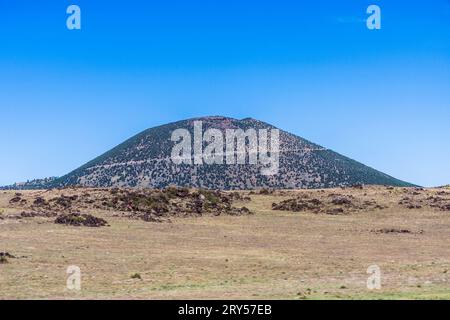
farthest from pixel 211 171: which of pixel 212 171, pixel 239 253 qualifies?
pixel 239 253

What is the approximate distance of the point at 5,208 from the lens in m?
51.6

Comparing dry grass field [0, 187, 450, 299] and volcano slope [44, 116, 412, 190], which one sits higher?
volcano slope [44, 116, 412, 190]

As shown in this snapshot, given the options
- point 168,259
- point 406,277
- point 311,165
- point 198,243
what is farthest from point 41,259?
point 311,165

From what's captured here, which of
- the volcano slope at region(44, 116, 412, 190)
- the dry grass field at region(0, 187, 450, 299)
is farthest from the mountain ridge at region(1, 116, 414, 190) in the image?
the dry grass field at region(0, 187, 450, 299)

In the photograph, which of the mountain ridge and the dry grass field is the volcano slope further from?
the dry grass field

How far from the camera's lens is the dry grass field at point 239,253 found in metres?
21.2

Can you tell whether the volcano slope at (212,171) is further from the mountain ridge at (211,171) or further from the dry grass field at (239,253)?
the dry grass field at (239,253)

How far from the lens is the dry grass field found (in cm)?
2120

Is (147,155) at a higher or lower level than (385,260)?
higher

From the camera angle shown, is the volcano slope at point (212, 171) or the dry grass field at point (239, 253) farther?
the volcano slope at point (212, 171)

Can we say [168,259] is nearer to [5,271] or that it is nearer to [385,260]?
[5,271]

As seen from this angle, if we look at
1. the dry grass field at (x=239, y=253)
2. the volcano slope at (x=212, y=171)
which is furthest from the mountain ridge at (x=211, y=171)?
the dry grass field at (x=239, y=253)
